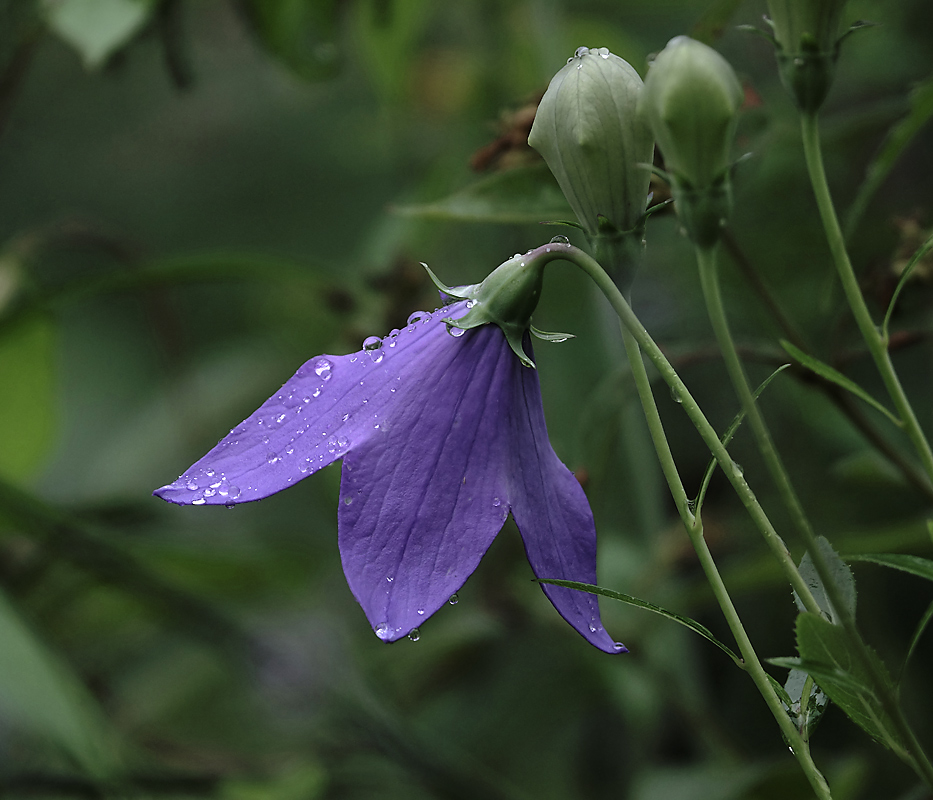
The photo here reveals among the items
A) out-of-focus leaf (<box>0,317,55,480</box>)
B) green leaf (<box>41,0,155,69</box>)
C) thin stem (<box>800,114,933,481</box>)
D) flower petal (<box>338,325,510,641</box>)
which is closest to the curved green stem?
thin stem (<box>800,114,933,481</box>)

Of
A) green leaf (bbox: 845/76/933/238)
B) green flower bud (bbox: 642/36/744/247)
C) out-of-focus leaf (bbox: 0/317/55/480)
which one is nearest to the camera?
green flower bud (bbox: 642/36/744/247)

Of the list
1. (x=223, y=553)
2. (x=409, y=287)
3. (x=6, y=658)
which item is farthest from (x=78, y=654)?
(x=409, y=287)

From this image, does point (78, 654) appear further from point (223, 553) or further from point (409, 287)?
point (409, 287)

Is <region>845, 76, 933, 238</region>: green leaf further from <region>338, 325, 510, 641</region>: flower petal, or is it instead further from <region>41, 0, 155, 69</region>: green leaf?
<region>41, 0, 155, 69</region>: green leaf

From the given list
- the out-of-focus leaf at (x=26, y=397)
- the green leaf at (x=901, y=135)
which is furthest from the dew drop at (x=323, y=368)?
the out-of-focus leaf at (x=26, y=397)

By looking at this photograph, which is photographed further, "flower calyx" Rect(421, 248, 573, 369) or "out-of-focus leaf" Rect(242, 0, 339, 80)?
"out-of-focus leaf" Rect(242, 0, 339, 80)

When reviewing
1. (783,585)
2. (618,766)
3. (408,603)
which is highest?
(408,603)
